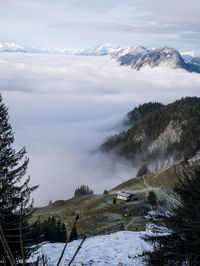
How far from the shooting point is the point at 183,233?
9.54m

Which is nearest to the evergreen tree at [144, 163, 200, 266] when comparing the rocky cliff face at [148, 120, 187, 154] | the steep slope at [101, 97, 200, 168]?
the steep slope at [101, 97, 200, 168]

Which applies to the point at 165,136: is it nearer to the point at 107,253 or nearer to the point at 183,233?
the point at 107,253

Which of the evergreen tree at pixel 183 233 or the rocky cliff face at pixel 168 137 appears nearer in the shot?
the evergreen tree at pixel 183 233

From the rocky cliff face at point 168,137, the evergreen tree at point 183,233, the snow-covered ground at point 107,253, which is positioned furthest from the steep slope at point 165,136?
the evergreen tree at point 183,233

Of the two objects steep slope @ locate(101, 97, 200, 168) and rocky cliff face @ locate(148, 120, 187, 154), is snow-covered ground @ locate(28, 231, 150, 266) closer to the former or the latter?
steep slope @ locate(101, 97, 200, 168)

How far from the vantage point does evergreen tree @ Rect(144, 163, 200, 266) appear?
27.8 feet

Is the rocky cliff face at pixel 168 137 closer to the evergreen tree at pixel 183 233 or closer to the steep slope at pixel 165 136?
the steep slope at pixel 165 136

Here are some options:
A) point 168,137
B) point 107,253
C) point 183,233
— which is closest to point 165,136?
point 168,137

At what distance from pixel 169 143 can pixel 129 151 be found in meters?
35.2

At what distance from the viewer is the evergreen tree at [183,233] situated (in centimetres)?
848

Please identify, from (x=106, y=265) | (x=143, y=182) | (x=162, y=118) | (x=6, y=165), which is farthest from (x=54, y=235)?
(x=162, y=118)

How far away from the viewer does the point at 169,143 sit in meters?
167

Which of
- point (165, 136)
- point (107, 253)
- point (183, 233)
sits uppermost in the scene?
point (165, 136)

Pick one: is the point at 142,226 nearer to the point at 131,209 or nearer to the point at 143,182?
the point at 131,209
